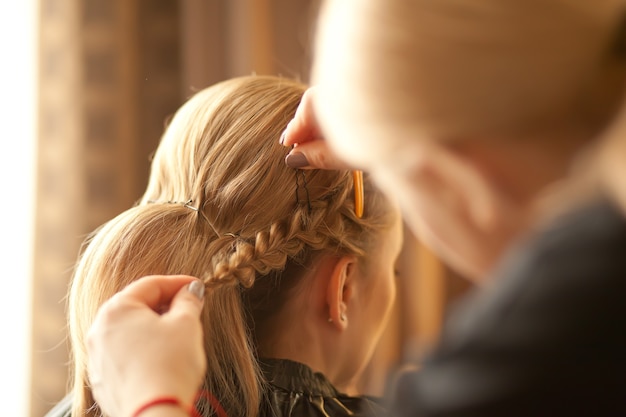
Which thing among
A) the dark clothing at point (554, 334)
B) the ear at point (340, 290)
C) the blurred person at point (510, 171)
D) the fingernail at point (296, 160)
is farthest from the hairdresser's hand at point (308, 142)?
the dark clothing at point (554, 334)

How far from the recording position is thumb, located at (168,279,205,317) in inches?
29.6

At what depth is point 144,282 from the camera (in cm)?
77

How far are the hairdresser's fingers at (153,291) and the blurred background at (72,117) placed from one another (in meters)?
1.03

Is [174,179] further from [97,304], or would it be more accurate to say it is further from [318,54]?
[318,54]

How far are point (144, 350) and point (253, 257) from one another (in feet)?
0.71

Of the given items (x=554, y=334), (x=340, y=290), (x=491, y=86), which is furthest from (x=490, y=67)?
(x=340, y=290)

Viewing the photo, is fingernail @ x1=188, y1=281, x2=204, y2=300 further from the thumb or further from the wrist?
the wrist

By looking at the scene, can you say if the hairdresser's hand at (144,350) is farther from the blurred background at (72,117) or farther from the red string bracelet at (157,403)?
the blurred background at (72,117)

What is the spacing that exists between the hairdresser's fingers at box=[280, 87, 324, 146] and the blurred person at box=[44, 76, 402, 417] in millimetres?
47

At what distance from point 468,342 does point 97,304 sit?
52 centimetres

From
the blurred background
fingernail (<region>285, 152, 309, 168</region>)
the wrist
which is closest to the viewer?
the wrist

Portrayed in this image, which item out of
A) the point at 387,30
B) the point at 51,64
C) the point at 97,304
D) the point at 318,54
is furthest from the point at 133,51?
the point at 387,30

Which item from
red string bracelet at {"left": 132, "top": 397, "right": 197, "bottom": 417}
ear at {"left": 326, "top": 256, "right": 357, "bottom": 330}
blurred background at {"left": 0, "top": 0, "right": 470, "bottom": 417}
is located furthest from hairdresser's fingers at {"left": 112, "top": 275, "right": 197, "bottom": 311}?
blurred background at {"left": 0, "top": 0, "right": 470, "bottom": 417}

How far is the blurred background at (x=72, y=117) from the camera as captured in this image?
1780mm
